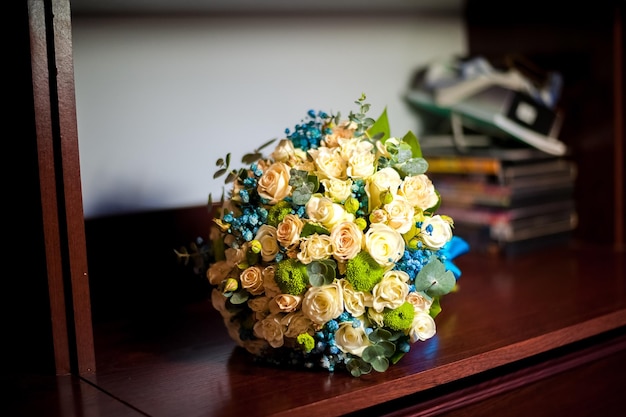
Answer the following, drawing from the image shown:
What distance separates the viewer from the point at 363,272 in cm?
88

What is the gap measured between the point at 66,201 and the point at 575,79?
3.82 ft

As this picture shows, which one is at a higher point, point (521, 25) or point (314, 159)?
point (521, 25)

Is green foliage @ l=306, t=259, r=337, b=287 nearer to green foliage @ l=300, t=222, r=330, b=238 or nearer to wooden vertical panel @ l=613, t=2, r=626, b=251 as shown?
green foliage @ l=300, t=222, r=330, b=238

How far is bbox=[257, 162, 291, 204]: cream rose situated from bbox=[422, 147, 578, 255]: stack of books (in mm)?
714

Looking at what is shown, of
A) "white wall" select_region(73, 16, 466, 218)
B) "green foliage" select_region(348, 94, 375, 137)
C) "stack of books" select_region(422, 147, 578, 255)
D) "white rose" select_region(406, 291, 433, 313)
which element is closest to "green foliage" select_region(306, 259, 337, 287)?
"white rose" select_region(406, 291, 433, 313)

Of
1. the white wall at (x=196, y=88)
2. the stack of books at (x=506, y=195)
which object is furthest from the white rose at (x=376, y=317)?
the stack of books at (x=506, y=195)

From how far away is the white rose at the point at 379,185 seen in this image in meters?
0.92

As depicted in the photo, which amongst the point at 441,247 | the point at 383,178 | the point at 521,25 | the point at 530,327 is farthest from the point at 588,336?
the point at 521,25

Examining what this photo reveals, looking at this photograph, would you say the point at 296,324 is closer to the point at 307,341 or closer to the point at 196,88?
the point at 307,341

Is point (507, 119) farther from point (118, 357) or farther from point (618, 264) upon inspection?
point (118, 357)

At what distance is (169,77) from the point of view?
4.36ft

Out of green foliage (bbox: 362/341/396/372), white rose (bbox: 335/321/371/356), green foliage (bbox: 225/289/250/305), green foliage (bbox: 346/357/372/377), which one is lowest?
green foliage (bbox: 346/357/372/377)

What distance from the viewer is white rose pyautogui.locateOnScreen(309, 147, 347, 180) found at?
926 millimetres

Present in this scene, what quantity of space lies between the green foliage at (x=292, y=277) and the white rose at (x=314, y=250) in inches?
0.6
